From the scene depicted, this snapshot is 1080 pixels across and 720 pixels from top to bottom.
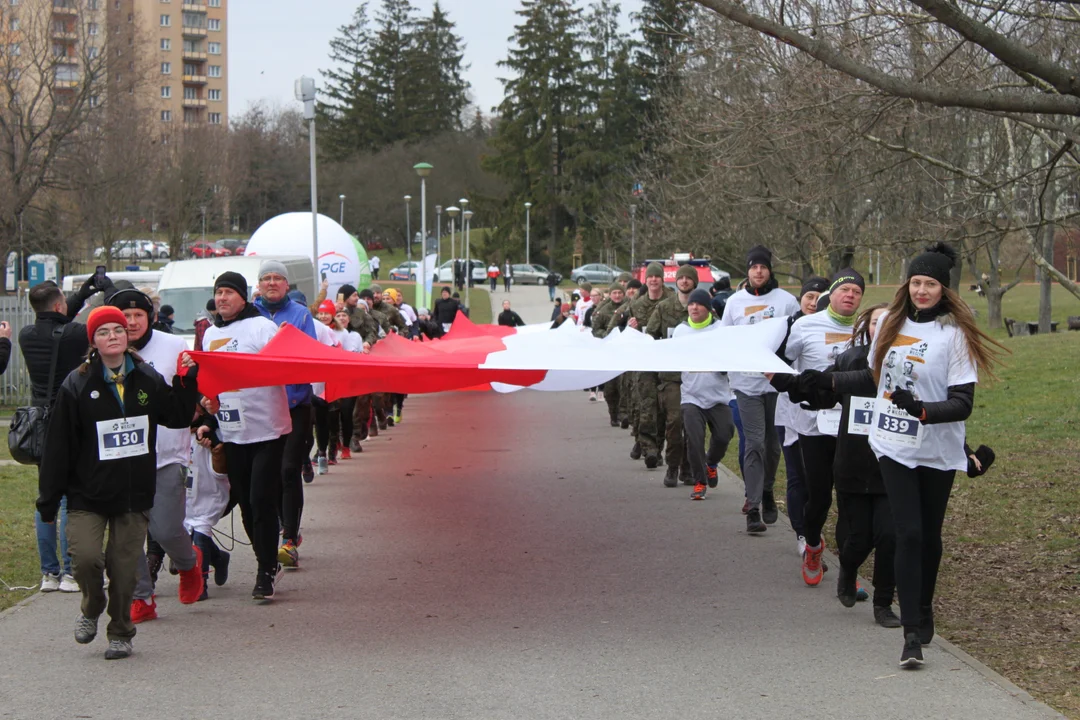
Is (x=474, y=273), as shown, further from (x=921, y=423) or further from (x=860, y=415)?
(x=921, y=423)

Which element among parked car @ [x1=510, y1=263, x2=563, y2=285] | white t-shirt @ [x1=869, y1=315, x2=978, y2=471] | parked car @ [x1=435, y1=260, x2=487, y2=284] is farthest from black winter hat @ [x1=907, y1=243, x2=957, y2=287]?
parked car @ [x1=510, y1=263, x2=563, y2=285]

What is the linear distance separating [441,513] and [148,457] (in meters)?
5.06

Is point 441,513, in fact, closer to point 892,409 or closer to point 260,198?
point 892,409

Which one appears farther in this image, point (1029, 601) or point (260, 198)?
point (260, 198)

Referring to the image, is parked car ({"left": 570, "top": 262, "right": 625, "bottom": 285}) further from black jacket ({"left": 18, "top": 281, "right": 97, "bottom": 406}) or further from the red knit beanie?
the red knit beanie

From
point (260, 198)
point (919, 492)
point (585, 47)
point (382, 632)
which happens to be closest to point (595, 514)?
point (382, 632)

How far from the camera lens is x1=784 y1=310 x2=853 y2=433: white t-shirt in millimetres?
8062

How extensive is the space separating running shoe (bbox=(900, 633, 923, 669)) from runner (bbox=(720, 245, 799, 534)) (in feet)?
12.5

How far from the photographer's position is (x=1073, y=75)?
24.8ft

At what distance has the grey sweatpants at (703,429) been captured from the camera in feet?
36.9

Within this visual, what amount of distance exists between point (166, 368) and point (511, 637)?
253 cm

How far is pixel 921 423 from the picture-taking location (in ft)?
20.4

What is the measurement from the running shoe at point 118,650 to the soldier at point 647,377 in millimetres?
7436

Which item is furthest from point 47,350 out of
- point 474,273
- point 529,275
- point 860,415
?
point 529,275
